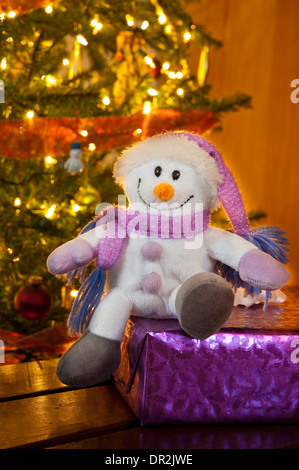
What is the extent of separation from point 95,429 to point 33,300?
1.71ft

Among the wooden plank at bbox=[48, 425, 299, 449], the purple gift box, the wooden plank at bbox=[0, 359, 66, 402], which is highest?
the purple gift box

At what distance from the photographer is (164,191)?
626 millimetres

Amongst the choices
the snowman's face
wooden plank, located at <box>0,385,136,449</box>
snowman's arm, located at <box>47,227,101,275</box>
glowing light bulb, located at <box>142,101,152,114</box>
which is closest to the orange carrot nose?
the snowman's face

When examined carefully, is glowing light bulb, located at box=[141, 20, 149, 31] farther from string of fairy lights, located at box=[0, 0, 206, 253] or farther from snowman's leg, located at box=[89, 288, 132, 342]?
snowman's leg, located at box=[89, 288, 132, 342]

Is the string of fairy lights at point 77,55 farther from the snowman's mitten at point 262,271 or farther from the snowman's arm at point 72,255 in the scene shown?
the snowman's mitten at point 262,271

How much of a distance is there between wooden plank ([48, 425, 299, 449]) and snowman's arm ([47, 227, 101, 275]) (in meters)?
0.22

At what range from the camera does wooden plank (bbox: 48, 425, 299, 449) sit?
1.79 feet

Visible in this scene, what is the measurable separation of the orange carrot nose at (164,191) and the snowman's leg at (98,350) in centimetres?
15

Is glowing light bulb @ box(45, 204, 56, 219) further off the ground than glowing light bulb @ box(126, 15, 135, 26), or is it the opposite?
glowing light bulb @ box(126, 15, 135, 26)

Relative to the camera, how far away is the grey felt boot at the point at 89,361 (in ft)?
1.88

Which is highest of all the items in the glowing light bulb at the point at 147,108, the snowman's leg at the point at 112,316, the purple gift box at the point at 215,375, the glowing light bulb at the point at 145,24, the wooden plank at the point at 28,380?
the glowing light bulb at the point at 145,24

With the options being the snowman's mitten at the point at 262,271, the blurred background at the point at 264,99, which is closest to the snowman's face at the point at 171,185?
the snowman's mitten at the point at 262,271

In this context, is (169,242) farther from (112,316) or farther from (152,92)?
(152,92)

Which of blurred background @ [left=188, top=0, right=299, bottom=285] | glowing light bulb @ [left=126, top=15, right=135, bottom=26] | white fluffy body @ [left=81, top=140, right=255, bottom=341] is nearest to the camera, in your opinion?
white fluffy body @ [left=81, top=140, right=255, bottom=341]
